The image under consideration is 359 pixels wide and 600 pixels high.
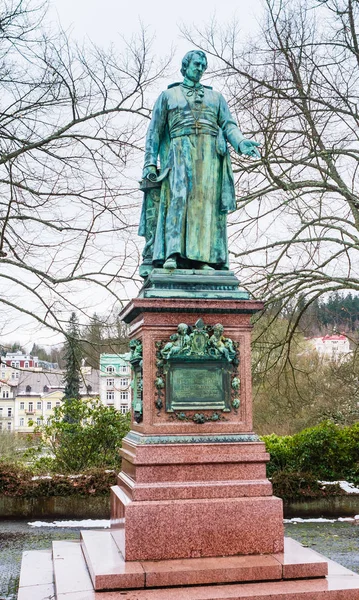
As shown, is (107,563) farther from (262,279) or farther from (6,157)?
(262,279)

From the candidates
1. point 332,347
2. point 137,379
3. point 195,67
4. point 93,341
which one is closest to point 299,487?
point 93,341

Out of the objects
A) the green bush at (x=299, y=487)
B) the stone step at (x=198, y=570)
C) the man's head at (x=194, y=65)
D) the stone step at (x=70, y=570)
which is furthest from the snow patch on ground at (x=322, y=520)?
the man's head at (x=194, y=65)

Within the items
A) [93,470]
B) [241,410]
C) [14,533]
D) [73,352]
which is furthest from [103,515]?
[241,410]

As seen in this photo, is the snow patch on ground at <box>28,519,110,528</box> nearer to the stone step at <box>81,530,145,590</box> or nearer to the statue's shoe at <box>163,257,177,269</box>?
the stone step at <box>81,530,145,590</box>

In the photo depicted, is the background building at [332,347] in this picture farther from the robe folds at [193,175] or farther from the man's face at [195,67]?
the man's face at [195,67]

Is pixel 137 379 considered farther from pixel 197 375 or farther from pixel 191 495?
pixel 191 495

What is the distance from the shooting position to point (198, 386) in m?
5.75

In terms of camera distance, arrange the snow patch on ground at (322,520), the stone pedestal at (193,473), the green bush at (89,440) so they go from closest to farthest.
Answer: the stone pedestal at (193,473) → the snow patch on ground at (322,520) → the green bush at (89,440)

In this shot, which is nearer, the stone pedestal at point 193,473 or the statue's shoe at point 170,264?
the stone pedestal at point 193,473

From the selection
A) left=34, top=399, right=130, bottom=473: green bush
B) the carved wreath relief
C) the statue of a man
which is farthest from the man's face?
left=34, top=399, right=130, bottom=473: green bush

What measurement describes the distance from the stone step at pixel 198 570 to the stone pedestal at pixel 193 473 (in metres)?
0.12

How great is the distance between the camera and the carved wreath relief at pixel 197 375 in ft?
18.6

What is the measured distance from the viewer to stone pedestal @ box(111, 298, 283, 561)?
5.26 meters

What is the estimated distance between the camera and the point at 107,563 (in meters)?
5.11
